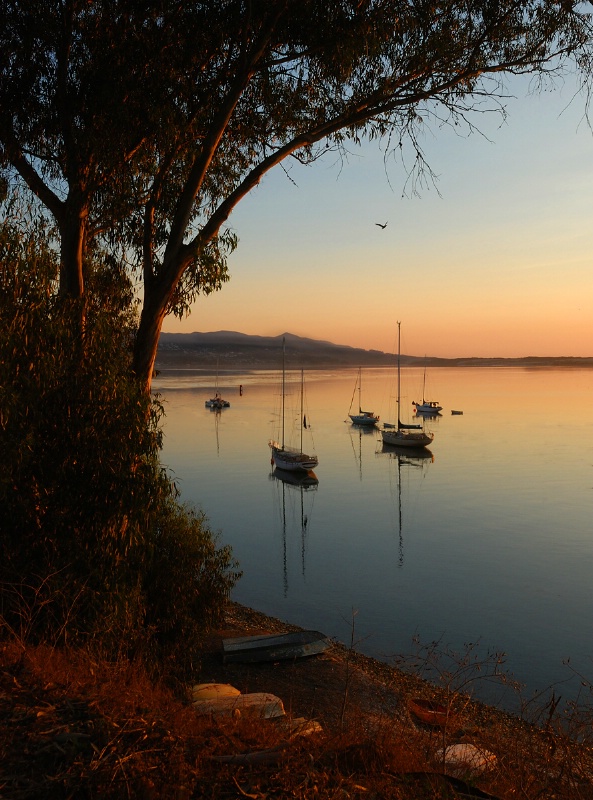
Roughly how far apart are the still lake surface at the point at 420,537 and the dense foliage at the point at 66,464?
4.34 meters

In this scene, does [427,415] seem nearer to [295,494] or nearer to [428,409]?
[428,409]

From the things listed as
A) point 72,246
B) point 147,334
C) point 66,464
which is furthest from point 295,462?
point 66,464

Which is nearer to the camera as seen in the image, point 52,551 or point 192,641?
point 52,551

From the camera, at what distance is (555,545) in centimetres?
3084

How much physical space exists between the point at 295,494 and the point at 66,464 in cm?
3436

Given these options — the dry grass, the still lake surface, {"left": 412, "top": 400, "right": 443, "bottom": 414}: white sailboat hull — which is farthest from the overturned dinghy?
{"left": 412, "top": 400, "right": 443, "bottom": 414}: white sailboat hull

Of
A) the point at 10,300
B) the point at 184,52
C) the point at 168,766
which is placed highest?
the point at 184,52

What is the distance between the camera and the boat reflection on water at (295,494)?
29942 mm

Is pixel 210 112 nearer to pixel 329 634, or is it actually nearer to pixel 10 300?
pixel 10 300

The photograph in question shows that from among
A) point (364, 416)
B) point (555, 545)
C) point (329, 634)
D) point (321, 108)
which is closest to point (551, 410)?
point (364, 416)

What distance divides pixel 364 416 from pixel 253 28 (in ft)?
A: 230

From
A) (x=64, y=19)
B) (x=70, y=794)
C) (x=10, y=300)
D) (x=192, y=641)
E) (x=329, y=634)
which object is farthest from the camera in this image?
(x=329, y=634)

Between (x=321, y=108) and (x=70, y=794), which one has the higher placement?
(x=321, y=108)

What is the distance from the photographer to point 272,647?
1571 cm
